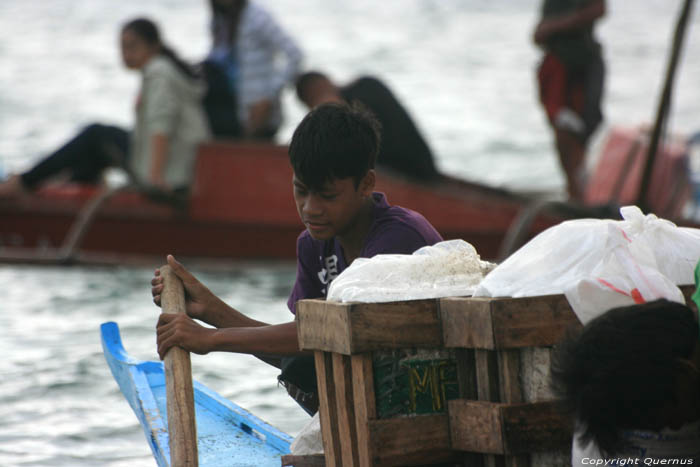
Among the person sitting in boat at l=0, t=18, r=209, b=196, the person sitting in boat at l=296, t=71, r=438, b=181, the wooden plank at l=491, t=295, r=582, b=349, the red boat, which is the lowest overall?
the wooden plank at l=491, t=295, r=582, b=349

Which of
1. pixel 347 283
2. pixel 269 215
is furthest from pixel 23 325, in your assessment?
pixel 347 283

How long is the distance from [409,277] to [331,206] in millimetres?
421

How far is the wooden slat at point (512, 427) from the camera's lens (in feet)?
7.03

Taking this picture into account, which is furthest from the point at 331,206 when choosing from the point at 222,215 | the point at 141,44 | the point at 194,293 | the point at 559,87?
the point at 141,44

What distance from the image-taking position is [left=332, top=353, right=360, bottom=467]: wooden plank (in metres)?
2.26

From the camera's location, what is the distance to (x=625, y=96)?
20.3 meters

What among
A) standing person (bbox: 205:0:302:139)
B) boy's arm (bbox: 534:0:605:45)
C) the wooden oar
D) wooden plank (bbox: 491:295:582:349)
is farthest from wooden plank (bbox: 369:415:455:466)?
standing person (bbox: 205:0:302:139)

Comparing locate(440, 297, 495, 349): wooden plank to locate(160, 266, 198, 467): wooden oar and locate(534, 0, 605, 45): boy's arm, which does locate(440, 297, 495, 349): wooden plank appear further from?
locate(534, 0, 605, 45): boy's arm

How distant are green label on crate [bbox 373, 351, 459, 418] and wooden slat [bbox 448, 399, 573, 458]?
5cm

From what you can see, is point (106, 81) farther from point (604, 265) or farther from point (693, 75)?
point (604, 265)

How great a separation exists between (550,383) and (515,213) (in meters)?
4.59

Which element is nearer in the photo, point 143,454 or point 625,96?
point 143,454

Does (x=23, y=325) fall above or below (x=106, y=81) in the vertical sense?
below

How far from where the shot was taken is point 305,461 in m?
2.51
